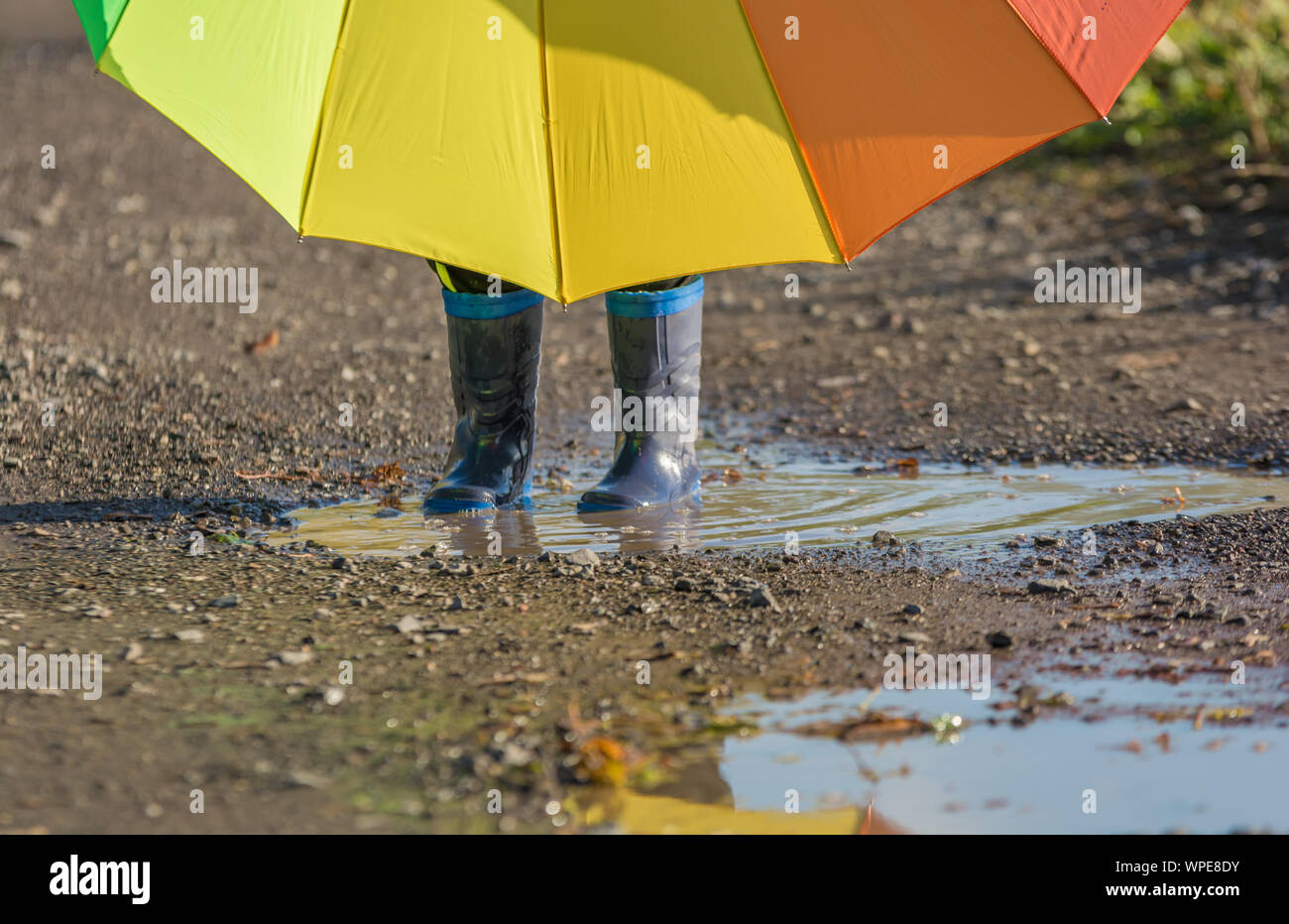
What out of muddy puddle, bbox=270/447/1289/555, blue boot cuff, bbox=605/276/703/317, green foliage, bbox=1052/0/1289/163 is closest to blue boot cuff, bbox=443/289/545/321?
blue boot cuff, bbox=605/276/703/317

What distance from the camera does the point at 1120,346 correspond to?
6312 millimetres

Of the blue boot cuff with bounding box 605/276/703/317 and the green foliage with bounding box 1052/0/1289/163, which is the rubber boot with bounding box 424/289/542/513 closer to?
the blue boot cuff with bounding box 605/276/703/317

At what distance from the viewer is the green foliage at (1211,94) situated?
29.2 feet

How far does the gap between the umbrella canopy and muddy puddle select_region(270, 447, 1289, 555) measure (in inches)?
33.4

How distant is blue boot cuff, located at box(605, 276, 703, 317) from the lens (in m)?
4.29

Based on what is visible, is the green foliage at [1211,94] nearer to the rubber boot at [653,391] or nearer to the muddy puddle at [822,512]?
the muddy puddle at [822,512]

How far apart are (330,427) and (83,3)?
2.08 m

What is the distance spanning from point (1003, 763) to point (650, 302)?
192 cm

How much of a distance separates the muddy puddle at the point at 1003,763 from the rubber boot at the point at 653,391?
4.82ft

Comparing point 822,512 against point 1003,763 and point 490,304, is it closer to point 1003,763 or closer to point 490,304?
point 490,304

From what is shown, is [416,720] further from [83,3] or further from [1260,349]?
[1260,349]

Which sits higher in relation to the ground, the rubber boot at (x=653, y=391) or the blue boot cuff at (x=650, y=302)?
the blue boot cuff at (x=650, y=302)

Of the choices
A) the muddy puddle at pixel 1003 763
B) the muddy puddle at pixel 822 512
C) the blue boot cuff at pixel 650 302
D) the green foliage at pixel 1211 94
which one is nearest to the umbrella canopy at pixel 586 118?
the blue boot cuff at pixel 650 302
